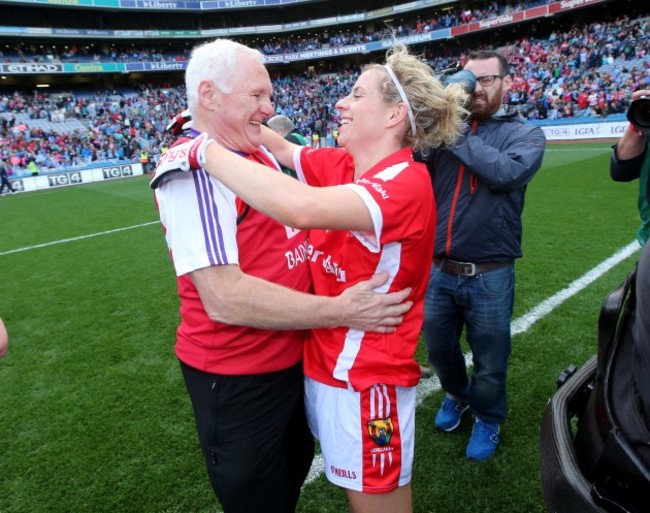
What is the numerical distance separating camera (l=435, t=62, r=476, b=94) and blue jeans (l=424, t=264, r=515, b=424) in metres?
1.02

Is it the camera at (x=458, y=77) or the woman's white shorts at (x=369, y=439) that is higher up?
the camera at (x=458, y=77)

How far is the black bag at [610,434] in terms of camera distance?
1.28m

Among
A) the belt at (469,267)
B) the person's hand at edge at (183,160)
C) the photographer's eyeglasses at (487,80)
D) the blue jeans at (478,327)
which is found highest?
the photographer's eyeglasses at (487,80)

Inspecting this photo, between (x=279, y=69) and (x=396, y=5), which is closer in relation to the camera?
(x=396, y=5)

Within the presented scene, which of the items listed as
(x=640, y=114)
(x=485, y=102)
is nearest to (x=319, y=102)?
(x=485, y=102)

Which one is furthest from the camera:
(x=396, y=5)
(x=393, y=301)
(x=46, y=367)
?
(x=396, y=5)

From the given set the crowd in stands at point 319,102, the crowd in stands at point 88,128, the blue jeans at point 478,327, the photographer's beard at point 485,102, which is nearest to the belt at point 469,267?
the blue jeans at point 478,327

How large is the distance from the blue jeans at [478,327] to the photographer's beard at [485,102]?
0.87m

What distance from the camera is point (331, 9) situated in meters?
47.7

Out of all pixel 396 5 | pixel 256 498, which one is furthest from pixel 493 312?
pixel 396 5

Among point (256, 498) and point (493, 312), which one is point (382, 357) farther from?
point (493, 312)

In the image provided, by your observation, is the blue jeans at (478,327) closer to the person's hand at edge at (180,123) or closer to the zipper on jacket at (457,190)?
the zipper on jacket at (457,190)

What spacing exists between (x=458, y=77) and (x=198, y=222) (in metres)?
1.50

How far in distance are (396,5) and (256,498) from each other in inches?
1971
